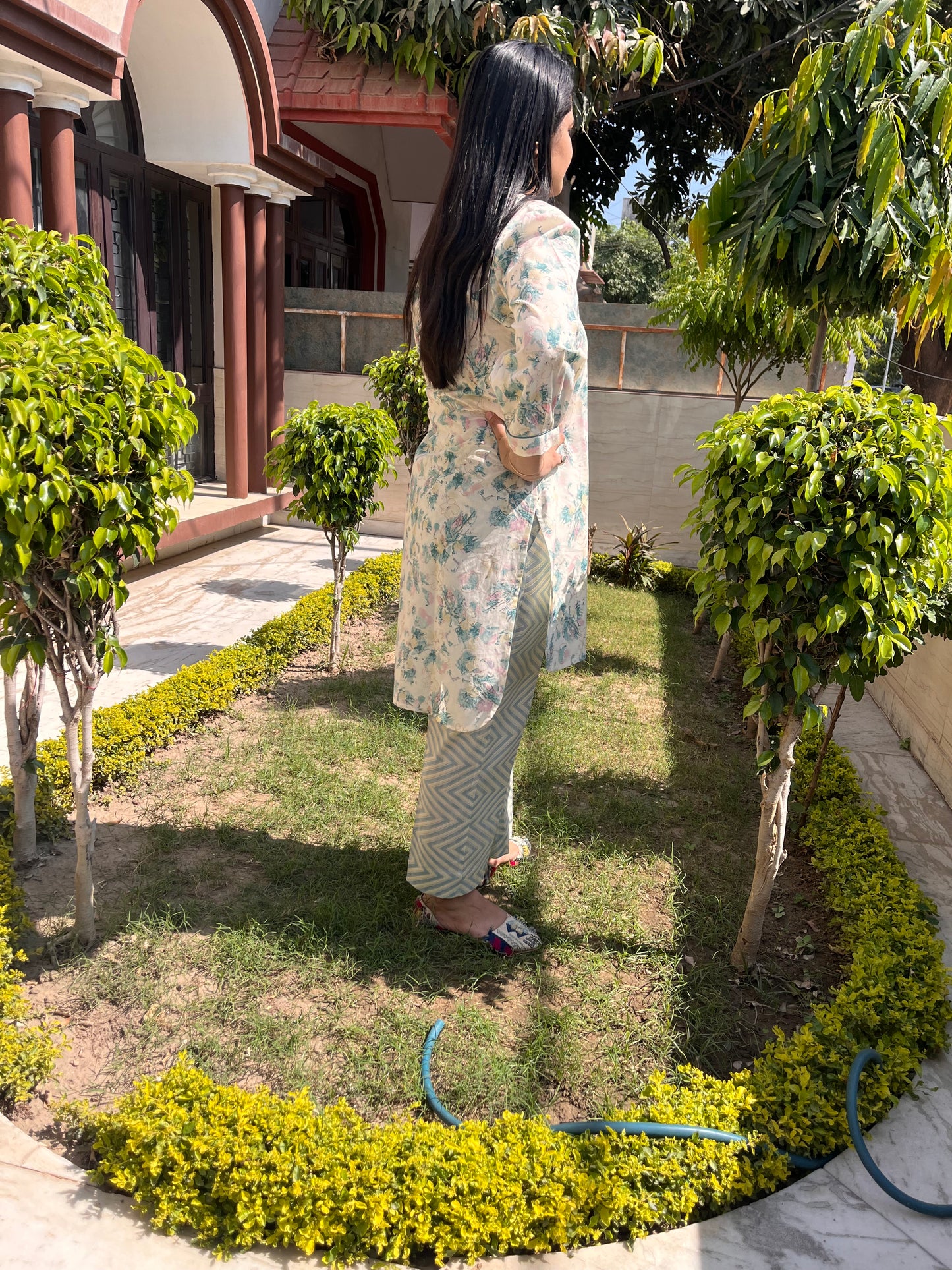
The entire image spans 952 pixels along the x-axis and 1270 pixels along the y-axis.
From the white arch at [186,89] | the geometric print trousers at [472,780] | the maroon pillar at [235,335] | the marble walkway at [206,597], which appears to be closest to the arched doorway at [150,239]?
the white arch at [186,89]

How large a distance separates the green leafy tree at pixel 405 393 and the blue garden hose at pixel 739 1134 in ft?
17.5

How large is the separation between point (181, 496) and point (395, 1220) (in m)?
1.79

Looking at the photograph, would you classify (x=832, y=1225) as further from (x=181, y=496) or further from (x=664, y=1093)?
(x=181, y=496)

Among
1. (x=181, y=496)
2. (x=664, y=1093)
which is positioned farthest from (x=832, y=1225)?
(x=181, y=496)

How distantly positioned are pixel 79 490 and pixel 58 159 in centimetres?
480

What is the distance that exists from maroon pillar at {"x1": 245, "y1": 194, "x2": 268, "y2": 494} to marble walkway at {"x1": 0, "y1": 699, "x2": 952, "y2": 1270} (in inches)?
312

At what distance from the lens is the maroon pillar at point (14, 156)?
5.43 meters

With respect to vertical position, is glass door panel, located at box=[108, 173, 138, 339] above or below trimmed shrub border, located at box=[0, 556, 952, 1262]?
above

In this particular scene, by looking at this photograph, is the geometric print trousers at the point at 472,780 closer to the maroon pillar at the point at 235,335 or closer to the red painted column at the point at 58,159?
the red painted column at the point at 58,159

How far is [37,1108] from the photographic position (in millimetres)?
2230

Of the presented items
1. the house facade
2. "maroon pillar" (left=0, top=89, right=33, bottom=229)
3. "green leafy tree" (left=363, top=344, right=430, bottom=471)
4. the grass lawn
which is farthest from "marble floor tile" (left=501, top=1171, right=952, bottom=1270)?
the house facade

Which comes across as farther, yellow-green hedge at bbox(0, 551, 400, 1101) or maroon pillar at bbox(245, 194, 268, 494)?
maroon pillar at bbox(245, 194, 268, 494)

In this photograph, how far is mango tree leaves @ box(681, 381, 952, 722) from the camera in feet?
7.76

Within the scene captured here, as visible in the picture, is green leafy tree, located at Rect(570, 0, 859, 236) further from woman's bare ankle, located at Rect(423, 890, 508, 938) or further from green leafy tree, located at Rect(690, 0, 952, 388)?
woman's bare ankle, located at Rect(423, 890, 508, 938)
